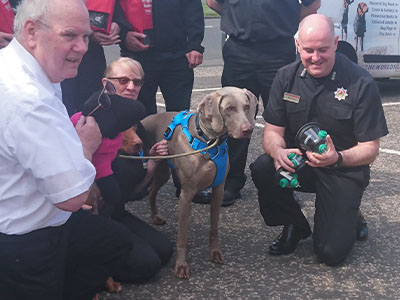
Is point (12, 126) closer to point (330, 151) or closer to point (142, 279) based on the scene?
point (142, 279)

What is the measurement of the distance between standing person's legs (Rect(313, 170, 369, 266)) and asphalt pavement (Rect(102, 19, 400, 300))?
0.44 feet

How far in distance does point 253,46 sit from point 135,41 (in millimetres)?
996

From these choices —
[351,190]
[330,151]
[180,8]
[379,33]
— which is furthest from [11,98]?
[379,33]

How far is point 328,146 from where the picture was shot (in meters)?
3.63

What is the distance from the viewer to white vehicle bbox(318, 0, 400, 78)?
7652mm

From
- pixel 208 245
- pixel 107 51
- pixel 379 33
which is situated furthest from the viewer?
pixel 107 51

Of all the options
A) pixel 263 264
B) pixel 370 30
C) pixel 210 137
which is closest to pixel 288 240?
pixel 263 264

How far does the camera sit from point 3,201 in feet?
7.64

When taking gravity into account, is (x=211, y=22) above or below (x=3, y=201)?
below

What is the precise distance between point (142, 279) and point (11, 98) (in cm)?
178

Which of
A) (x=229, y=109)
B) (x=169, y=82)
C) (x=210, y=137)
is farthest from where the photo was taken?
(x=169, y=82)

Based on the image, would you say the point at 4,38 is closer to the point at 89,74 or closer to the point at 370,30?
the point at 89,74

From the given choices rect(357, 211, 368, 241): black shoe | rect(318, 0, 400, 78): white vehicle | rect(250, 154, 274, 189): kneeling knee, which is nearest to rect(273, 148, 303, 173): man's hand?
rect(250, 154, 274, 189): kneeling knee

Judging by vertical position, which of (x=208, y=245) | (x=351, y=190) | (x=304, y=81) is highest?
(x=304, y=81)
